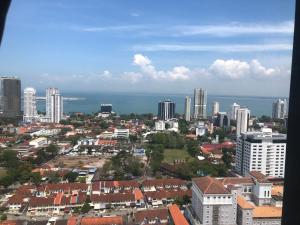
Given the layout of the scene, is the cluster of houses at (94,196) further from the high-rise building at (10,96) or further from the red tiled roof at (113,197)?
the high-rise building at (10,96)

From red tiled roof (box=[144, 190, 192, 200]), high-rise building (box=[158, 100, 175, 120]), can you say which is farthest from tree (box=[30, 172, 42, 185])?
high-rise building (box=[158, 100, 175, 120])

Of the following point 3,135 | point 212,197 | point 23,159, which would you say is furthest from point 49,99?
point 212,197

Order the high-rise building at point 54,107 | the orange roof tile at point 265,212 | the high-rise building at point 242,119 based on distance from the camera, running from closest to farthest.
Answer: the orange roof tile at point 265,212, the high-rise building at point 242,119, the high-rise building at point 54,107

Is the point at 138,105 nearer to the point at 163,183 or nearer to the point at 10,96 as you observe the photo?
the point at 10,96

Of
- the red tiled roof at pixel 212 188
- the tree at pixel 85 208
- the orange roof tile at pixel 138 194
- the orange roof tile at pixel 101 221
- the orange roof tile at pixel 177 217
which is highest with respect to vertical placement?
the red tiled roof at pixel 212 188

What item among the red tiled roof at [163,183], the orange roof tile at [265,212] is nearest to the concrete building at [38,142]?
the red tiled roof at [163,183]

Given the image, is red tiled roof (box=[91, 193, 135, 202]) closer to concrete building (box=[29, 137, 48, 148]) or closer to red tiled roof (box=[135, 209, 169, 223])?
red tiled roof (box=[135, 209, 169, 223])
